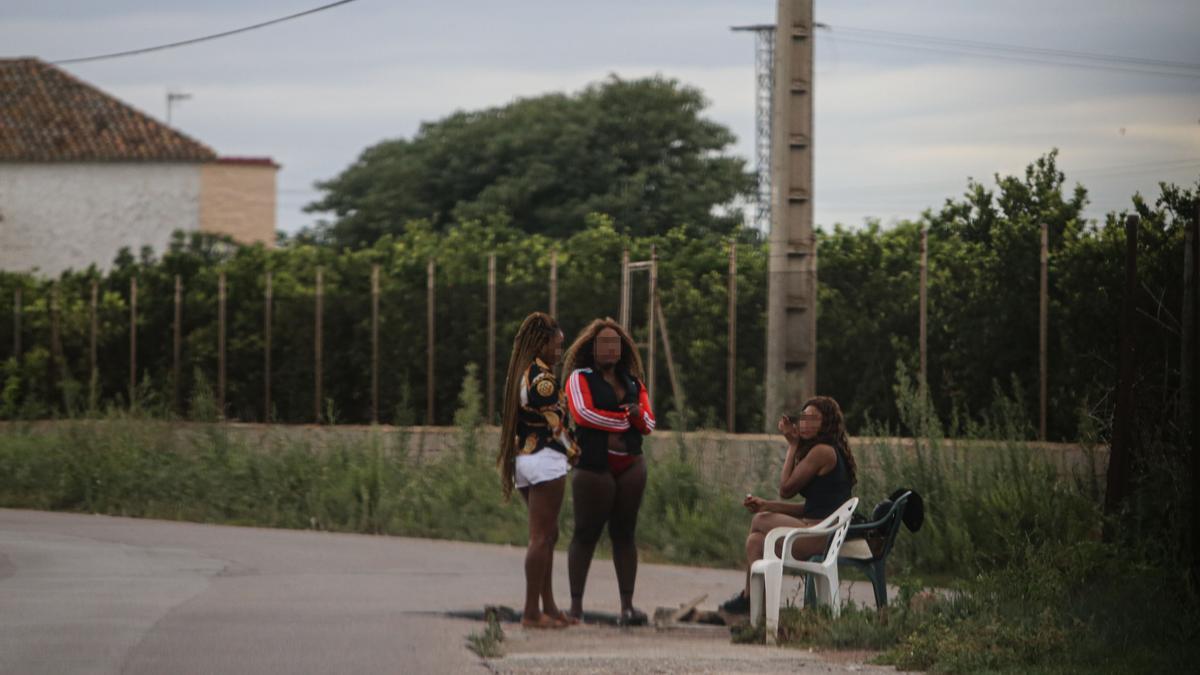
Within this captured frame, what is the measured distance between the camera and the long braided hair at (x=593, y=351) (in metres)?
11.9

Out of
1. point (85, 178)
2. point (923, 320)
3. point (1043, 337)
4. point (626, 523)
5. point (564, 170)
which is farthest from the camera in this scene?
point (85, 178)

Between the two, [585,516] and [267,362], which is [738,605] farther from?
[267,362]

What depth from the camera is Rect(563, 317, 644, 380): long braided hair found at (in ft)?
39.1

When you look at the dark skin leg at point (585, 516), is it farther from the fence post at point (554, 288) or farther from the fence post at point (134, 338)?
the fence post at point (134, 338)

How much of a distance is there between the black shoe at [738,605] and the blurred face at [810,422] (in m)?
1.10

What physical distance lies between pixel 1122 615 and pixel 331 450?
40.7 ft

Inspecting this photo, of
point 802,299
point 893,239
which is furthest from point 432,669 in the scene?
point 893,239

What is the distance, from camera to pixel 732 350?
20.9 metres

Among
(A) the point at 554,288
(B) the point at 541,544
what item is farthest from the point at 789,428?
(A) the point at 554,288

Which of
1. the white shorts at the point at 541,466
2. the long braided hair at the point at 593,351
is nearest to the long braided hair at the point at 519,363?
the white shorts at the point at 541,466

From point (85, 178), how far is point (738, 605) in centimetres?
4906

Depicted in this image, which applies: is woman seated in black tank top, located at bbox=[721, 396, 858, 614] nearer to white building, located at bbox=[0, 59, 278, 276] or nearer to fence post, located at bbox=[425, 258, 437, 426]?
fence post, located at bbox=[425, 258, 437, 426]

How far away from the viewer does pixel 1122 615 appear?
1018cm

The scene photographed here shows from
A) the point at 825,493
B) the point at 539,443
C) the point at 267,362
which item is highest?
the point at 267,362
